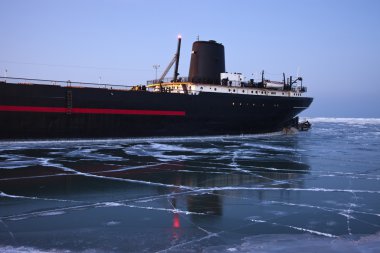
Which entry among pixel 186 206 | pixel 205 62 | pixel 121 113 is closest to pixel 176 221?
pixel 186 206

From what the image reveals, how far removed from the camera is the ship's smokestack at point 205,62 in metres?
32.8

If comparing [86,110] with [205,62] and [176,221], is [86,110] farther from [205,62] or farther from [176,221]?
[176,221]

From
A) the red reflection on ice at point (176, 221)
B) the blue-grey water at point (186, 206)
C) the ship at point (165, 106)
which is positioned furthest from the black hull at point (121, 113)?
the red reflection on ice at point (176, 221)

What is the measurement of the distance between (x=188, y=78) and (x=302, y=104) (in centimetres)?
1284

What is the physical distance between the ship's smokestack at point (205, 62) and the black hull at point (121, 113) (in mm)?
→ 3330

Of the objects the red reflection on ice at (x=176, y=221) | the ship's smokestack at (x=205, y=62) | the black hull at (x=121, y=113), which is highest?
the ship's smokestack at (x=205, y=62)

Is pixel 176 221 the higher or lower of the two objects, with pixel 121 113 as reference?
lower

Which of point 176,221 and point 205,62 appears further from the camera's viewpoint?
point 205,62

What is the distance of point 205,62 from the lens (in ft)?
108

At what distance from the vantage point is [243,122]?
32156 millimetres

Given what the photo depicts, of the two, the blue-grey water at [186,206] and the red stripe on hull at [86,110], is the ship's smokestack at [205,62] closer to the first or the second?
the red stripe on hull at [86,110]

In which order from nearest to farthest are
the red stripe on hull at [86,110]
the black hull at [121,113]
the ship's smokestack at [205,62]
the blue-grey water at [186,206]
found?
the blue-grey water at [186,206]
the red stripe on hull at [86,110]
the black hull at [121,113]
the ship's smokestack at [205,62]

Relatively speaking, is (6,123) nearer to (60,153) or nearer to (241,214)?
(60,153)

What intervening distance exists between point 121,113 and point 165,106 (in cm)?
354
